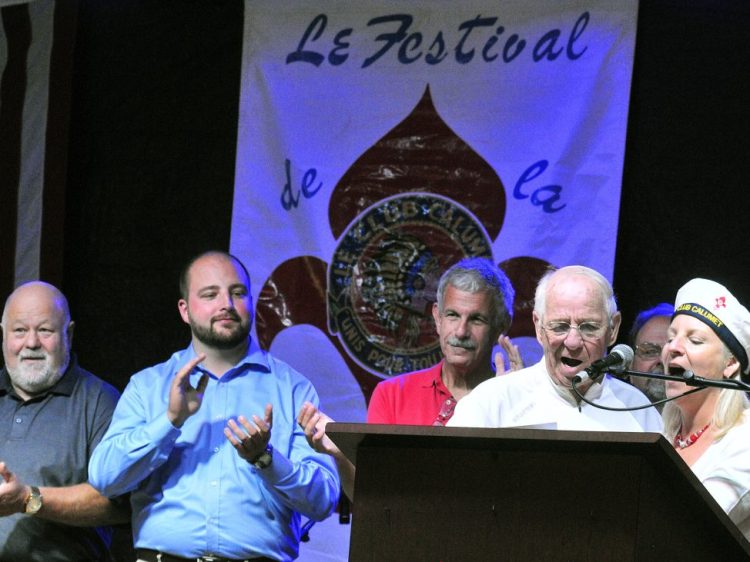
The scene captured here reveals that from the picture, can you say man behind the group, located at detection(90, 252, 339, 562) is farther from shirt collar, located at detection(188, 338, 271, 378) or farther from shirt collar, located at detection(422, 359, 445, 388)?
shirt collar, located at detection(422, 359, 445, 388)

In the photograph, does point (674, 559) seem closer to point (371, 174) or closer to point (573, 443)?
point (573, 443)

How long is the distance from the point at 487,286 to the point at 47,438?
5.38 ft

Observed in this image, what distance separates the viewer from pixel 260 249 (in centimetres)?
520

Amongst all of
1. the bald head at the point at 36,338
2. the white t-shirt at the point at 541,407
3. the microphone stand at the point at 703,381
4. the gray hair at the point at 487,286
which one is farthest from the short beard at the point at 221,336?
the microphone stand at the point at 703,381

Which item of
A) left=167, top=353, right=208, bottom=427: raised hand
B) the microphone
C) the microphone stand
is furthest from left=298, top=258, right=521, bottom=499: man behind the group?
the microphone stand

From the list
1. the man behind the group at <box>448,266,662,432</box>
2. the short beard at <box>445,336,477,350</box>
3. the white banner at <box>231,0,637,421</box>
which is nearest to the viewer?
the man behind the group at <box>448,266,662,432</box>

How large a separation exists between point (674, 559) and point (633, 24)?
2.76 metres

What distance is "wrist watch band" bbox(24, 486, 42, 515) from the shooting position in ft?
13.3

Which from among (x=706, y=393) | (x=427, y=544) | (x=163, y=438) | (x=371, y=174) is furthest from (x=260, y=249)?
(x=427, y=544)

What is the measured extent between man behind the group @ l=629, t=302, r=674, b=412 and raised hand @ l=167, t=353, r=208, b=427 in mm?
1590

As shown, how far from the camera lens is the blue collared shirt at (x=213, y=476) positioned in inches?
153

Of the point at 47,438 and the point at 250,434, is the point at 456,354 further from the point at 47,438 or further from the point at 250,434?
the point at 47,438

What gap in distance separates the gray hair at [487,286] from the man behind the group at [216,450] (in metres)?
0.62

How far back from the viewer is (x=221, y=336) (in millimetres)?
4195
